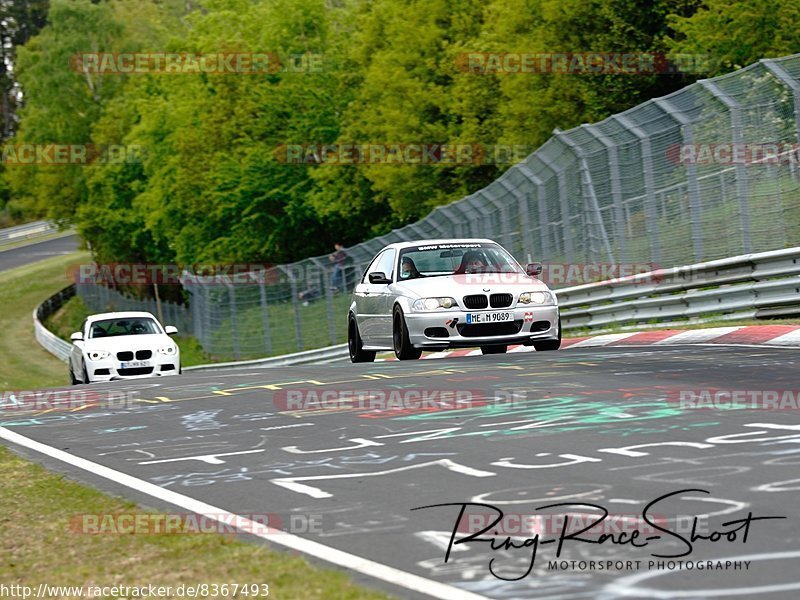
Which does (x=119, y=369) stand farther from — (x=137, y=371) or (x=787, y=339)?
(x=787, y=339)

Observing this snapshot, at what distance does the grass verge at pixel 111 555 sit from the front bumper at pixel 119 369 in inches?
585

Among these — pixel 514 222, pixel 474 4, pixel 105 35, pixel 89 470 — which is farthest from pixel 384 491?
pixel 105 35

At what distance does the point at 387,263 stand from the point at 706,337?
4214mm

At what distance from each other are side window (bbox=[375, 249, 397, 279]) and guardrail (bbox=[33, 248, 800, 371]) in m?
4.05

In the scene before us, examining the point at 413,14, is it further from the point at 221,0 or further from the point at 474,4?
the point at 221,0

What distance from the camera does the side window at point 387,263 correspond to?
19062mm

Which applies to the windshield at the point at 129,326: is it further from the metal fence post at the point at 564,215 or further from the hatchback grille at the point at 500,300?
the hatchback grille at the point at 500,300

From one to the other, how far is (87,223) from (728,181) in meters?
72.7

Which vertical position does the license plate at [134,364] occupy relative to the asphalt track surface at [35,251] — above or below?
below

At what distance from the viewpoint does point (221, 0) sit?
74500 mm

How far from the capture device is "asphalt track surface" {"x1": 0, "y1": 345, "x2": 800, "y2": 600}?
577 centimetres

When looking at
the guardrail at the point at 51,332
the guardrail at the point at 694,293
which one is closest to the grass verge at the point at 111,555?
the guardrail at the point at 694,293

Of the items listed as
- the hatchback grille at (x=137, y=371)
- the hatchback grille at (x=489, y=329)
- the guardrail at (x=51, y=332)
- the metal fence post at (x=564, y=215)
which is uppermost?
the metal fence post at (x=564, y=215)

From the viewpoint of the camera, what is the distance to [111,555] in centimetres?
673
